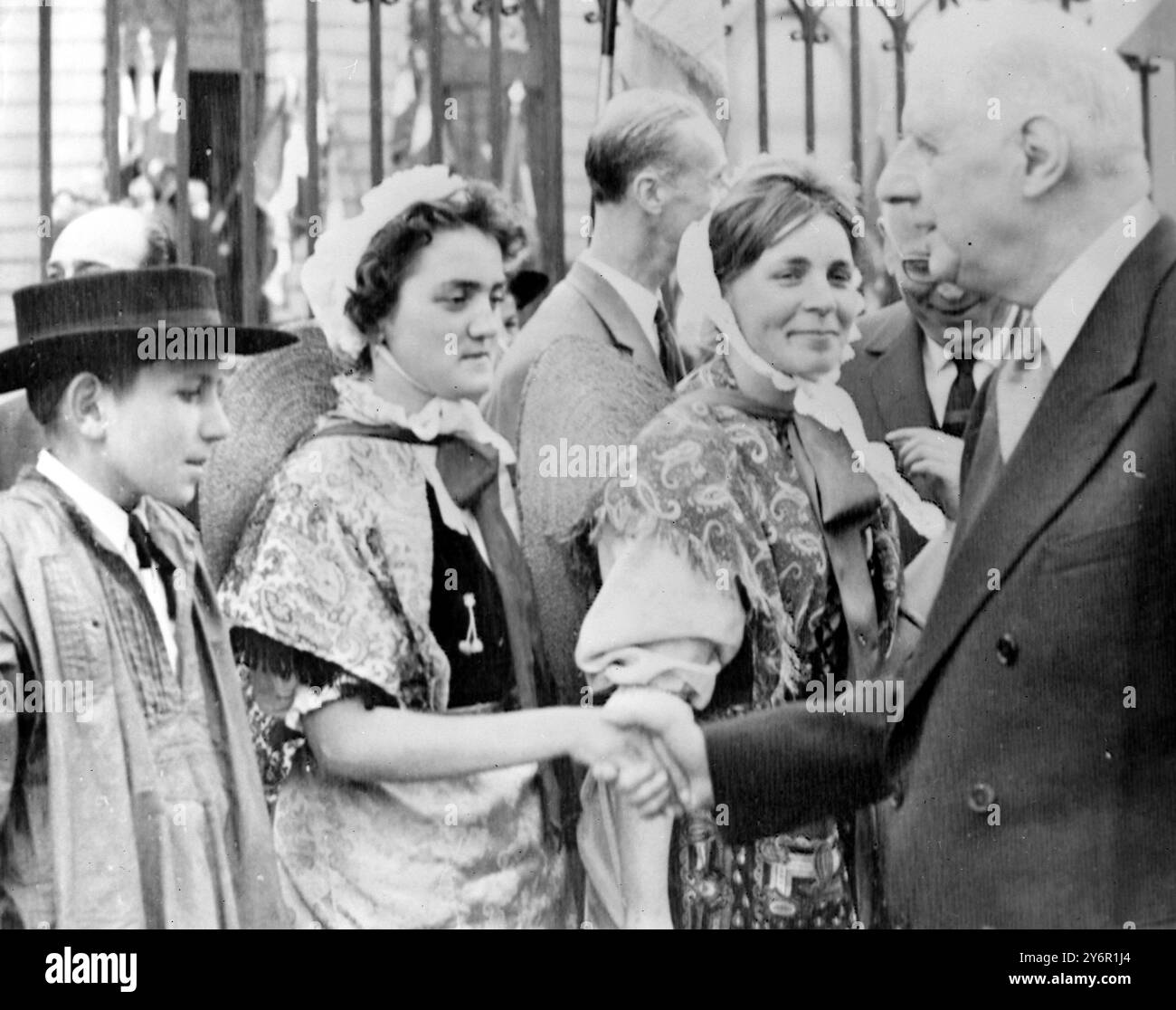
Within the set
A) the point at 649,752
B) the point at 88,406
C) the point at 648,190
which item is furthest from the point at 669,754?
the point at 88,406

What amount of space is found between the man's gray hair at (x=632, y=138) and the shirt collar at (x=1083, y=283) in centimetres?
87

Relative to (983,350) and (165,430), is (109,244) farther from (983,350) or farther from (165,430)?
(983,350)

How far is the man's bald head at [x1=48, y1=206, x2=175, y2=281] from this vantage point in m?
4.61

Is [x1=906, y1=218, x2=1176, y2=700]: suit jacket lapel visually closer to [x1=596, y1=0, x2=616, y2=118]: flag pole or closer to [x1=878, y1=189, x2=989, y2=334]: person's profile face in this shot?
[x1=878, y1=189, x2=989, y2=334]: person's profile face

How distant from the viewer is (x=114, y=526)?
446 cm

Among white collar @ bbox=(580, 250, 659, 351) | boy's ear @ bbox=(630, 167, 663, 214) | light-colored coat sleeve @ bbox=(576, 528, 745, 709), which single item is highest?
boy's ear @ bbox=(630, 167, 663, 214)

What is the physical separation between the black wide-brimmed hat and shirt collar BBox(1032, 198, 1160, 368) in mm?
1630

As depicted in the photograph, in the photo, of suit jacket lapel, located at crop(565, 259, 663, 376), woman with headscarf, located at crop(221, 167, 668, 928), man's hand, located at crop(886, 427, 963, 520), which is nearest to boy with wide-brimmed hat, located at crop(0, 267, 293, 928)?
woman with headscarf, located at crop(221, 167, 668, 928)

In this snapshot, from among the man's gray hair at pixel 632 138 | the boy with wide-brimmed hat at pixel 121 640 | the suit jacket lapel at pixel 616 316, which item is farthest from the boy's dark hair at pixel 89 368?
the man's gray hair at pixel 632 138

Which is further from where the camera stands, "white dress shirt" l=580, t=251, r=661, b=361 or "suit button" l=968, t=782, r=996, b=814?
"white dress shirt" l=580, t=251, r=661, b=361

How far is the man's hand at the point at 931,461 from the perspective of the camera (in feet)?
15.0

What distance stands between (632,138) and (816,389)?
2.27 feet

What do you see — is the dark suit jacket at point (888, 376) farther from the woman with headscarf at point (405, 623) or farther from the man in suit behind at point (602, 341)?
the woman with headscarf at point (405, 623)
